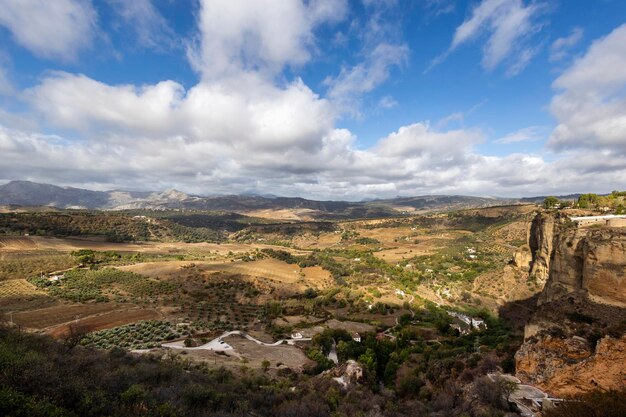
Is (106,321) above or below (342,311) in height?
above

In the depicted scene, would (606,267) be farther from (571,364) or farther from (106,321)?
(106,321)

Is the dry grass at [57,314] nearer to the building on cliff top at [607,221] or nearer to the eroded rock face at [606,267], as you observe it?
the eroded rock face at [606,267]

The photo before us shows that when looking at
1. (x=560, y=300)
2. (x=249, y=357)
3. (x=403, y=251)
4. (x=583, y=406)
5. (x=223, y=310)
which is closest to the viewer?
(x=583, y=406)

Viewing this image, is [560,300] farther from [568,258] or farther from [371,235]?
[371,235]

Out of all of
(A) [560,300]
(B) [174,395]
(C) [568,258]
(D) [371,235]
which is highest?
(C) [568,258]

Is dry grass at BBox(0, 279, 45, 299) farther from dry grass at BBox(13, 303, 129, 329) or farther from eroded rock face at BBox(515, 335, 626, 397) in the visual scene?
eroded rock face at BBox(515, 335, 626, 397)

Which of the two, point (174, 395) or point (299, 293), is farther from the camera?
point (299, 293)

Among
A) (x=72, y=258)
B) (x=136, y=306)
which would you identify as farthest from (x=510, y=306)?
(x=72, y=258)

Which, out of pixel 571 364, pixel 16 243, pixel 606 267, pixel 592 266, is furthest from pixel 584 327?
pixel 16 243
